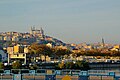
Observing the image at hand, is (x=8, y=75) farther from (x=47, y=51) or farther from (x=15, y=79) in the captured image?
(x=47, y=51)

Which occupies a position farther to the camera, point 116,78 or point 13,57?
point 13,57

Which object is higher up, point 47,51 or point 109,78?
point 47,51

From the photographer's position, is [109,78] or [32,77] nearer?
[109,78]

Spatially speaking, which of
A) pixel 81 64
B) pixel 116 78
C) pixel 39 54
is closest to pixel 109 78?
pixel 116 78

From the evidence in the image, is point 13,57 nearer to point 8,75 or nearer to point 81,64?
point 81,64

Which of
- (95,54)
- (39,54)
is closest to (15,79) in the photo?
(39,54)

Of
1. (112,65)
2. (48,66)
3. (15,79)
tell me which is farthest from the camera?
(112,65)

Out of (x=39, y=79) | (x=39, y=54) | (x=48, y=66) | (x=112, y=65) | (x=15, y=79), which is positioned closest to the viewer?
(x=15, y=79)

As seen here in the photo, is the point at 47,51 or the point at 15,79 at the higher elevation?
the point at 47,51

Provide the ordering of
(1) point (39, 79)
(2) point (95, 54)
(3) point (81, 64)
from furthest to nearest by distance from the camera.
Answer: (2) point (95, 54), (3) point (81, 64), (1) point (39, 79)
